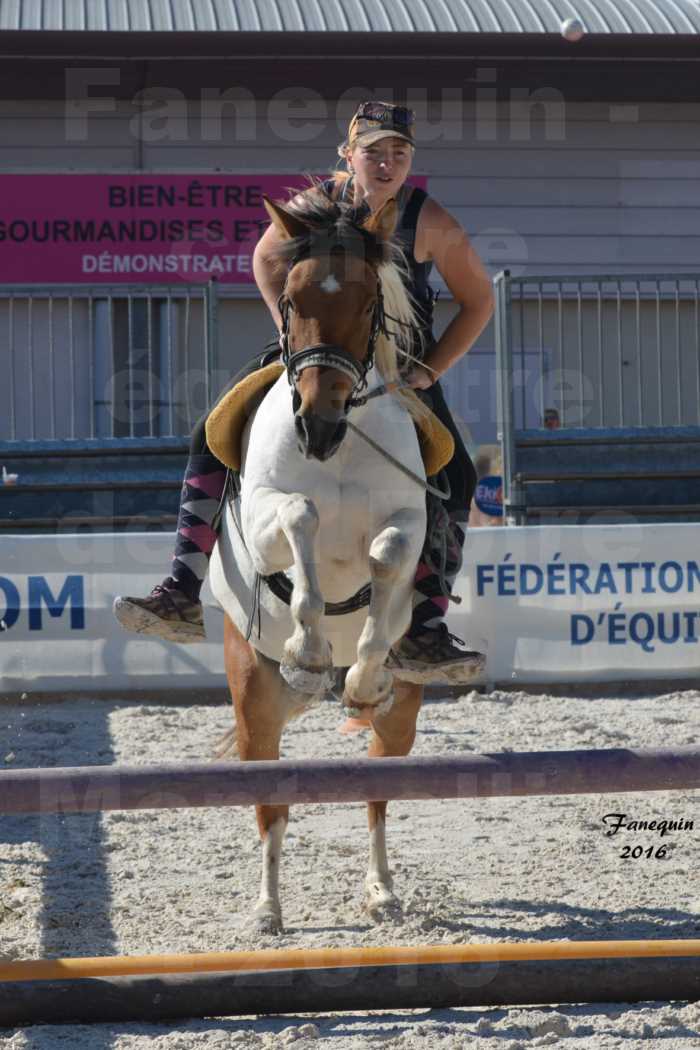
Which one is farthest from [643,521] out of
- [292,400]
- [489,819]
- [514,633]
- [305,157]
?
[292,400]

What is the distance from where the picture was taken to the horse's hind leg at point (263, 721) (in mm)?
4473

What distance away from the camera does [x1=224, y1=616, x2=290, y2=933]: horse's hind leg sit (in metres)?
4.47

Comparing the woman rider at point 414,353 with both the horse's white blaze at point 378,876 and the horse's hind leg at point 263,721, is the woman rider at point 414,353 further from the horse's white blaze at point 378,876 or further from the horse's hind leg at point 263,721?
the horse's white blaze at point 378,876

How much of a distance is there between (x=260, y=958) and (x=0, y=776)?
82cm

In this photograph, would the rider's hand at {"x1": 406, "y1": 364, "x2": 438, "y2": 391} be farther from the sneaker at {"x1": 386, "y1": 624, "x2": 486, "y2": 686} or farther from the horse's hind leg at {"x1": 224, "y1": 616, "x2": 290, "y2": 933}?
the horse's hind leg at {"x1": 224, "y1": 616, "x2": 290, "y2": 933}

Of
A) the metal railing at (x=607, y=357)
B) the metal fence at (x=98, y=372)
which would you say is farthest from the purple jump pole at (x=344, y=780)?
the metal railing at (x=607, y=357)

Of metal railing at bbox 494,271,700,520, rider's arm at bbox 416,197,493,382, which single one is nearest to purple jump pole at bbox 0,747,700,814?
rider's arm at bbox 416,197,493,382

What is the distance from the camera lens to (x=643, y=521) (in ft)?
32.7

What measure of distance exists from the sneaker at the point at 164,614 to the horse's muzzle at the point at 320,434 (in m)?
1.14

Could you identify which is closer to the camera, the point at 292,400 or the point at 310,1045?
the point at 310,1045

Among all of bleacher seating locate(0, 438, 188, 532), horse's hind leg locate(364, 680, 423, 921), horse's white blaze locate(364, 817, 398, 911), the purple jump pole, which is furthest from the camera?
bleacher seating locate(0, 438, 188, 532)

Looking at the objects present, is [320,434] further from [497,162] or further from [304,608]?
[497,162]

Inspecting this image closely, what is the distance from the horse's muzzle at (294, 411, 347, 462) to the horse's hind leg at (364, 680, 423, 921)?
4.43ft

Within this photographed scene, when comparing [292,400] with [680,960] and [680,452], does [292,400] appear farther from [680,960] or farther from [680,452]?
[680,452]
